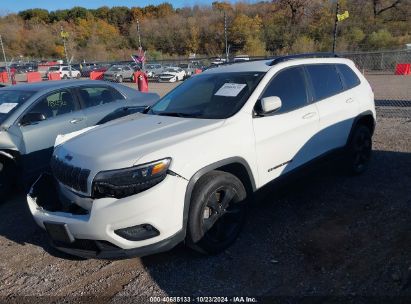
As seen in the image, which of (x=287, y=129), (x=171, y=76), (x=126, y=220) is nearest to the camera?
(x=126, y=220)

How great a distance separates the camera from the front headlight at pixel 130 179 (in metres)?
2.88

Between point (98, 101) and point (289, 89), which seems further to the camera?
point (98, 101)

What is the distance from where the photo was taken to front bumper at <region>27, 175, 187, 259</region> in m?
2.86

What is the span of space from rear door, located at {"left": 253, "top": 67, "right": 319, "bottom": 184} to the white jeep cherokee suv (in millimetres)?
12

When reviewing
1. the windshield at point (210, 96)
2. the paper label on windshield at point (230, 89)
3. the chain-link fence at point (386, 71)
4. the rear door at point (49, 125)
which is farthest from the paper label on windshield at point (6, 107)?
the chain-link fence at point (386, 71)

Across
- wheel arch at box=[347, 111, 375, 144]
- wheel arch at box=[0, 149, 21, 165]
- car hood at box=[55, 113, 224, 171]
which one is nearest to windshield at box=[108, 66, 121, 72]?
wheel arch at box=[0, 149, 21, 165]

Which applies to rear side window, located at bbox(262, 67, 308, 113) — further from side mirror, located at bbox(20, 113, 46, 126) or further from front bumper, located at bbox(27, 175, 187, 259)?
side mirror, located at bbox(20, 113, 46, 126)

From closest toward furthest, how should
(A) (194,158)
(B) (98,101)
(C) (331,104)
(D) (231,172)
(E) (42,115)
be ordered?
(A) (194,158), (D) (231,172), (C) (331,104), (E) (42,115), (B) (98,101)

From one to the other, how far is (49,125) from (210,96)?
8.75ft

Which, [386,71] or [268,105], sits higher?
[268,105]

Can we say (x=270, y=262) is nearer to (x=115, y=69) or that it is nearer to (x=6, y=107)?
(x=6, y=107)

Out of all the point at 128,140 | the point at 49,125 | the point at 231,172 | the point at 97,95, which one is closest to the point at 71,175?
the point at 128,140

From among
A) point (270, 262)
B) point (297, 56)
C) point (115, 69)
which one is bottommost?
point (115, 69)

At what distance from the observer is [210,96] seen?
4090 mm
